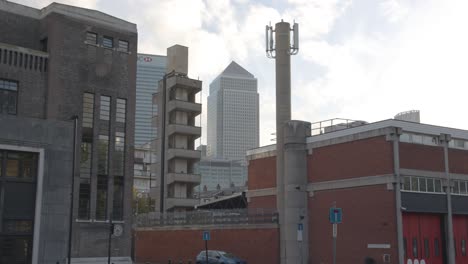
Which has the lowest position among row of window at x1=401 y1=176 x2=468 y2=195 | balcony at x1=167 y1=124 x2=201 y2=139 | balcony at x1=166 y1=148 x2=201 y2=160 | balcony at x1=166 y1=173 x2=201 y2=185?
row of window at x1=401 y1=176 x2=468 y2=195

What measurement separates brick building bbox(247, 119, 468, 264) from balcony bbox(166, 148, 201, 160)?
3093cm

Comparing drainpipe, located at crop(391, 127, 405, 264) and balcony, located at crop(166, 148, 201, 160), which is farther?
balcony, located at crop(166, 148, 201, 160)

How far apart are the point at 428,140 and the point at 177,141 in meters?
41.3

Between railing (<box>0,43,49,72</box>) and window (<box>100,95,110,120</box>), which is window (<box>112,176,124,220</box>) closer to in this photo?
window (<box>100,95,110,120</box>)

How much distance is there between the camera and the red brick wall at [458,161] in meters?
46.7

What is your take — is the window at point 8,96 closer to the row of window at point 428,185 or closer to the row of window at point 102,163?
the row of window at point 102,163

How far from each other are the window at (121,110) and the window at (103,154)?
1862mm

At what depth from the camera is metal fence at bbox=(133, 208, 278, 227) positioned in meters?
51.3

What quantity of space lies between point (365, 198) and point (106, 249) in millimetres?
19426

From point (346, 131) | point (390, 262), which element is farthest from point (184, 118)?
point (390, 262)

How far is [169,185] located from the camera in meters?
78.6

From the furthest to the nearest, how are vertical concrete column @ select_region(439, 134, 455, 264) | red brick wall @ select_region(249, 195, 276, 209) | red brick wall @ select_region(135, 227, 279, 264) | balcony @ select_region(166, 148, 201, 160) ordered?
balcony @ select_region(166, 148, 201, 160) → red brick wall @ select_region(249, 195, 276, 209) → red brick wall @ select_region(135, 227, 279, 264) → vertical concrete column @ select_region(439, 134, 455, 264)

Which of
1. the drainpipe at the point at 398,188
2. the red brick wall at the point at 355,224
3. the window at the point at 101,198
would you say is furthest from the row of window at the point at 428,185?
the window at the point at 101,198

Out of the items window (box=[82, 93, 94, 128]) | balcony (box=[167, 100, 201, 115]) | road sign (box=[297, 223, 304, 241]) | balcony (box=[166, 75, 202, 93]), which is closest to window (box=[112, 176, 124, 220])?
window (box=[82, 93, 94, 128])
